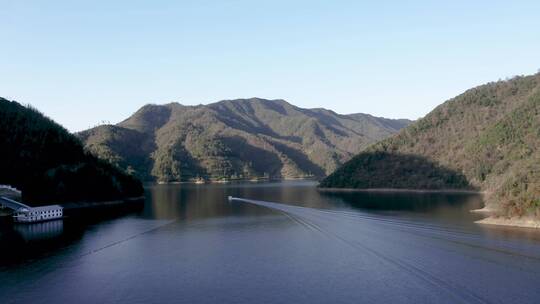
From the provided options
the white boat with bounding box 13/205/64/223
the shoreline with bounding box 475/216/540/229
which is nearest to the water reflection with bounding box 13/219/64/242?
the white boat with bounding box 13/205/64/223

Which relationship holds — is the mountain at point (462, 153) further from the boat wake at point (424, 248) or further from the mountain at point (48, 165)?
the mountain at point (48, 165)

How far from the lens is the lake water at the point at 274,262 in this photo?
38000 millimetres

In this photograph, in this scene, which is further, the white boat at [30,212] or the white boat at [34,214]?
the white boat at [30,212]

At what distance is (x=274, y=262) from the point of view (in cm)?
4953

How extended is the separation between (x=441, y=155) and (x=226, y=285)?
161m

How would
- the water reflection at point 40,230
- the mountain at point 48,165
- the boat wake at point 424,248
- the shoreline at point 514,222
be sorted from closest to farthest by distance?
the boat wake at point 424,248, the shoreline at point 514,222, the water reflection at point 40,230, the mountain at point 48,165

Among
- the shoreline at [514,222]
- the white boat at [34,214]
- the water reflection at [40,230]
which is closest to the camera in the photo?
the shoreline at [514,222]

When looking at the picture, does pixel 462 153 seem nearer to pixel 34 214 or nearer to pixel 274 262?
pixel 34 214

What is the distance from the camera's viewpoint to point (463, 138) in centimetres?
18850

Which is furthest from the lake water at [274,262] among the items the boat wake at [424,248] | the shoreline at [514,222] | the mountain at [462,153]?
the mountain at [462,153]

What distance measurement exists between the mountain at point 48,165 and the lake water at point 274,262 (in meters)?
29.5

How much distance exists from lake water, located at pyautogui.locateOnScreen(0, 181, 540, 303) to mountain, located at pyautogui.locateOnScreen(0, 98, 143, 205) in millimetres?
29521

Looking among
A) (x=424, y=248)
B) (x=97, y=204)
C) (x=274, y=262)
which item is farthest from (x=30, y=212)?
(x=424, y=248)

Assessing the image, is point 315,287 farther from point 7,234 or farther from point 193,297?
point 7,234
